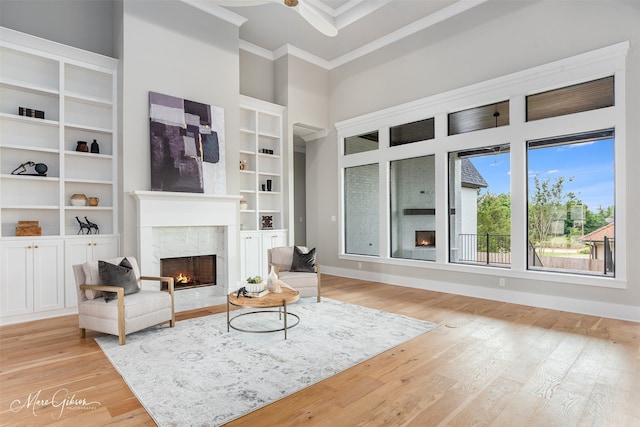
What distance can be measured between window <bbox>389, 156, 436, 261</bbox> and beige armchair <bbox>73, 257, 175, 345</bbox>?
14.3ft

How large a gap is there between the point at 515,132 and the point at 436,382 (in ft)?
13.1

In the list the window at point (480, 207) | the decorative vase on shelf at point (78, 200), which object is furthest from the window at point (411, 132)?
the decorative vase on shelf at point (78, 200)

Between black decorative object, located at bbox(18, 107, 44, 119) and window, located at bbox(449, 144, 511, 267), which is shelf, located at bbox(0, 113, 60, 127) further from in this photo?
window, located at bbox(449, 144, 511, 267)

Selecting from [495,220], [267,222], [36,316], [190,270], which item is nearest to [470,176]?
[495,220]

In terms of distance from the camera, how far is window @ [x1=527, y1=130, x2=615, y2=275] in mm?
4449

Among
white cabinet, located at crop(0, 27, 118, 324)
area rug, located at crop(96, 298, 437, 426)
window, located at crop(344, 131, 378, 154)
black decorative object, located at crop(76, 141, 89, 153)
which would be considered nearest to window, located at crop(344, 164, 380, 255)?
window, located at crop(344, 131, 378, 154)

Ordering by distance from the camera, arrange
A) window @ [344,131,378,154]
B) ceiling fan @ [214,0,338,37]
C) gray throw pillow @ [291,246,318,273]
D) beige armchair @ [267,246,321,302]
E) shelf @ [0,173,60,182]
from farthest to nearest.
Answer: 1. window @ [344,131,378,154]
2. gray throw pillow @ [291,246,318,273]
3. beige armchair @ [267,246,321,302]
4. shelf @ [0,173,60,182]
5. ceiling fan @ [214,0,338,37]

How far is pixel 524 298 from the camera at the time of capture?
5.01m

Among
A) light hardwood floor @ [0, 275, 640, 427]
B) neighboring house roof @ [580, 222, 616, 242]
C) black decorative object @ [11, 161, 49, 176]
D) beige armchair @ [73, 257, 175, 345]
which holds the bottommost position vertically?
light hardwood floor @ [0, 275, 640, 427]

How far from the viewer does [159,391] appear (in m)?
2.57

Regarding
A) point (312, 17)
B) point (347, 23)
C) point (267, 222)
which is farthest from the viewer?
point (267, 222)

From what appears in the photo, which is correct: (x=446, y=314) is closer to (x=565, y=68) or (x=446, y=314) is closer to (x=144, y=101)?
(x=565, y=68)

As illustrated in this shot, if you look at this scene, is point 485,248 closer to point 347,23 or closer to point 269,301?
point 269,301

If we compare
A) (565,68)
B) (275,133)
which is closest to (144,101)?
(275,133)
